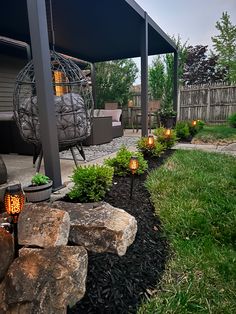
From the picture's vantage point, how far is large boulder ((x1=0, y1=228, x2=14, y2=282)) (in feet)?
3.39

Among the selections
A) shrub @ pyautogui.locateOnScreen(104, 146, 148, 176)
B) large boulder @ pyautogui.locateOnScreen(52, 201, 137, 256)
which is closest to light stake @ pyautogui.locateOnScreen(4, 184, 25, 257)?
large boulder @ pyautogui.locateOnScreen(52, 201, 137, 256)

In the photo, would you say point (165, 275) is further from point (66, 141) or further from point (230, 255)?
point (66, 141)

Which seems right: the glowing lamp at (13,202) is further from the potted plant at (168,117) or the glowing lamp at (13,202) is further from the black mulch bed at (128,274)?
the potted plant at (168,117)

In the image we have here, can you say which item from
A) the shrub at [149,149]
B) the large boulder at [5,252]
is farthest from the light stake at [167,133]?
the large boulder at [5,252]

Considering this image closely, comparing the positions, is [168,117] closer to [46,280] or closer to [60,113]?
[60,113]

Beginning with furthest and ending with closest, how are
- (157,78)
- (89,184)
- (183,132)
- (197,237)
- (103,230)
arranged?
(157,78) < (183,132) < (89,184) < (197,237) < (103,230)

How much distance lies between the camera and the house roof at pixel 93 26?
12.1 ft

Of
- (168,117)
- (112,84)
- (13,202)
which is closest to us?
(13,202)

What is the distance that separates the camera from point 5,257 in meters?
1.05

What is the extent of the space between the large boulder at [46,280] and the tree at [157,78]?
9440 mm

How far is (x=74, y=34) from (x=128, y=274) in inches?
205

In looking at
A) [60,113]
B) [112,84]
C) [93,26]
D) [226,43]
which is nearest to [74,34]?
[93,26]

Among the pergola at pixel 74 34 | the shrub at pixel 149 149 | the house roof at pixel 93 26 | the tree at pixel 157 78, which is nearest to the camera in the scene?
the pergola at pixel 74 34

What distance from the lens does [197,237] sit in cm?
166
